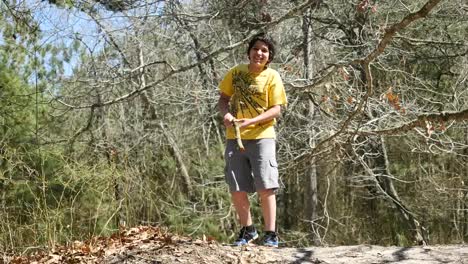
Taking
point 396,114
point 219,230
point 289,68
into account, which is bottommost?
point 219,230

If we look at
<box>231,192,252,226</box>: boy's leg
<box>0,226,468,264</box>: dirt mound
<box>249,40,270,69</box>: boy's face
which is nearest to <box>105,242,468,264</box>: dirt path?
<box>0,226,468,264</box>: dirt mound

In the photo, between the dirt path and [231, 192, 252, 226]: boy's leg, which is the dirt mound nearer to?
the dirt path

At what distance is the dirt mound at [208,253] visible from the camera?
12.2 ft

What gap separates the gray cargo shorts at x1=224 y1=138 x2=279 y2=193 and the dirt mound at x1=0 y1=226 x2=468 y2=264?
1.33 feet

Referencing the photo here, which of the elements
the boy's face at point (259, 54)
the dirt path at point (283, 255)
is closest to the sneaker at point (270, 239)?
the dirt path at point (283, 255)

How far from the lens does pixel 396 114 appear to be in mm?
7141

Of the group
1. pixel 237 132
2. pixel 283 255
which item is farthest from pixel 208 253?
pixel 237 132

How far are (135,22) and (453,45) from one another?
4312mm

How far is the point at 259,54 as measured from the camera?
14.0ft

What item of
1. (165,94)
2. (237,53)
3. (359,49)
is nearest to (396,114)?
(359,49)

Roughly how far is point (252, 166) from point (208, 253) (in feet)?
2.22

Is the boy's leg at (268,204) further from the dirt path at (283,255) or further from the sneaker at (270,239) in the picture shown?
the dirt path at (283,255)

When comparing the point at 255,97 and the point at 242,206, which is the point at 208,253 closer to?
the point at 242,206

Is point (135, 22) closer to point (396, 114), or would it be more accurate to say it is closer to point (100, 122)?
point (396, 114)
